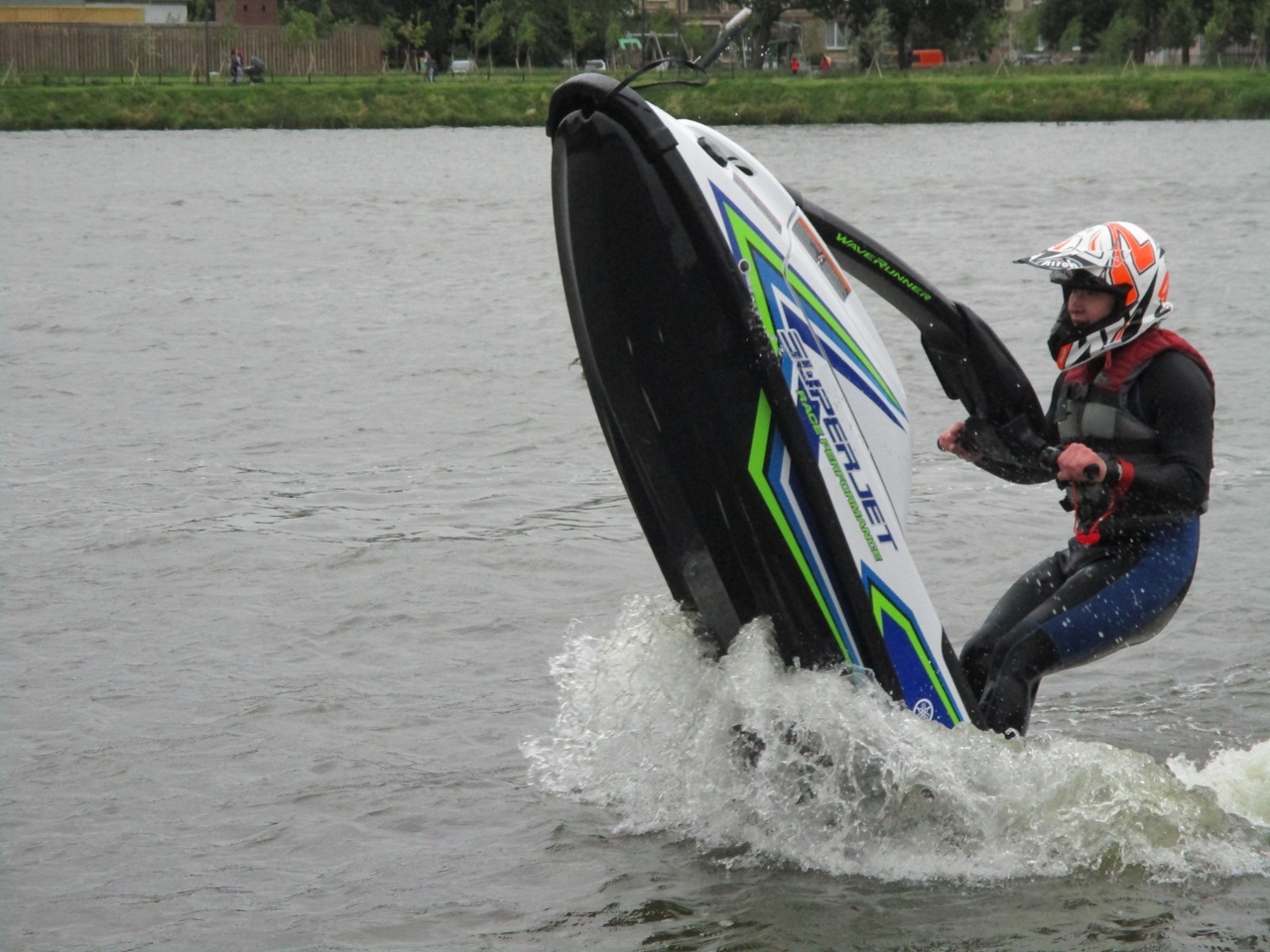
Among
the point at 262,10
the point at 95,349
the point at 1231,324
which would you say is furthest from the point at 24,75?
the point at 1231,324

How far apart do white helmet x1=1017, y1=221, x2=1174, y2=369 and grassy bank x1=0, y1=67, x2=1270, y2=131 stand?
43.5 metres

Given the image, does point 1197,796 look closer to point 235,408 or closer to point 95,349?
point 235,408

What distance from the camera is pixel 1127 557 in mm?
5133

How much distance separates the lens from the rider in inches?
193

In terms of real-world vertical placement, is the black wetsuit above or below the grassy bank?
below

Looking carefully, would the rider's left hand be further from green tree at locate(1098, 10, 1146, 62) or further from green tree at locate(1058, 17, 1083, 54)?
green tree at locate(1058, 17, 1083, 54)

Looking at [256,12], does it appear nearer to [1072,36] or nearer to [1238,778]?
[1072,36]

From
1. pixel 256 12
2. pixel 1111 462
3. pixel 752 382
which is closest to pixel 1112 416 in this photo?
pixel 1111 462

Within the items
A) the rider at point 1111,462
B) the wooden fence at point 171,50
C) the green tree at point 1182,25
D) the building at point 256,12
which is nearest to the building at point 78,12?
the building at point 256,12

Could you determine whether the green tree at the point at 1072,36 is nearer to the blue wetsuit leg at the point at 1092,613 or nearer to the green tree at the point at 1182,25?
Answer: the green tree at the point at 1182,25

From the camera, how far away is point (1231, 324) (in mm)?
16938

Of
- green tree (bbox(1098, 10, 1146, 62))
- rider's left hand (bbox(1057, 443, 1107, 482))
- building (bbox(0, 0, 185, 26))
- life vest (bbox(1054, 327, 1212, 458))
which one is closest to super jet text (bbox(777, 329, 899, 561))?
rider's left hand (bbox(1057, 443, 1107, 482))

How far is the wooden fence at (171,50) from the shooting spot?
55.4 meters

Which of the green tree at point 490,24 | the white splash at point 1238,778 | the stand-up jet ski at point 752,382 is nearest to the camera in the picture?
the stand-up jet ski at point 752,382
